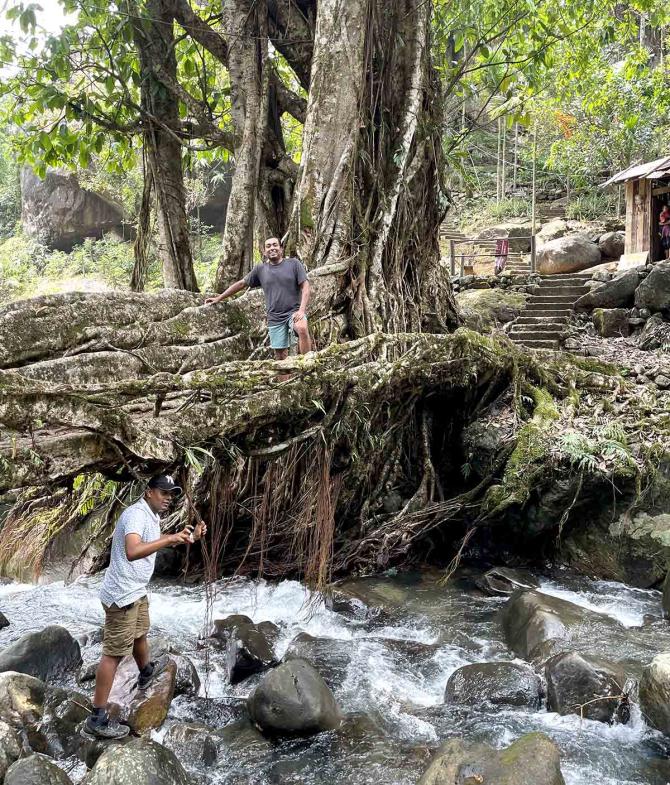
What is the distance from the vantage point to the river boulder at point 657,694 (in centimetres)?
385

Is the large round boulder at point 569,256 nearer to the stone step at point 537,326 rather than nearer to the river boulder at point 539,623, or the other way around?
the stone step at point 537,326

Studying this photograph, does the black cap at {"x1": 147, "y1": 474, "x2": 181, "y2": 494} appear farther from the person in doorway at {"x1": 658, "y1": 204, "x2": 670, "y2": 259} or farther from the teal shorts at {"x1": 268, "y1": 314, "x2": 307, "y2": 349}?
the person in doorway at {"x1": 658, "y1": 204, "x2": 670, "y2": 259}

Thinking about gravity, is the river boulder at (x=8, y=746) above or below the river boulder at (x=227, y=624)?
above

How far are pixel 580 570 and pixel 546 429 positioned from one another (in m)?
1.38

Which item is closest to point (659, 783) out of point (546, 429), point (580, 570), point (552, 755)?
point (552, 755)

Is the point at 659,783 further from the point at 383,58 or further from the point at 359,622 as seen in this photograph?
the point at 383,58

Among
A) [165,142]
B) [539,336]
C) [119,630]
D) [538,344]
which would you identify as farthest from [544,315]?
[119,630]

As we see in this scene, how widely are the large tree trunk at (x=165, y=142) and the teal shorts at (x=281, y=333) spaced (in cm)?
339

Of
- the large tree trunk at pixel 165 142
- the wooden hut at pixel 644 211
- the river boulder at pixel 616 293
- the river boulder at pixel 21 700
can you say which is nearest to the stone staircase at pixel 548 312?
the river boulder at pixel 616 293

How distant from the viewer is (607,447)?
6.33m

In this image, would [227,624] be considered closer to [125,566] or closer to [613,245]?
[125,566]

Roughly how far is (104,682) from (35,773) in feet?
2.34

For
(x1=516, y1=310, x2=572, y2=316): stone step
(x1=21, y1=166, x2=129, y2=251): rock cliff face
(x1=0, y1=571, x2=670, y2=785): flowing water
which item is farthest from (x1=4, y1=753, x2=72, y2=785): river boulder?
(x1=21, y1=166, x2=129, y2=251): rock cliff face

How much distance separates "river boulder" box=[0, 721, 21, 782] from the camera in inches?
138
